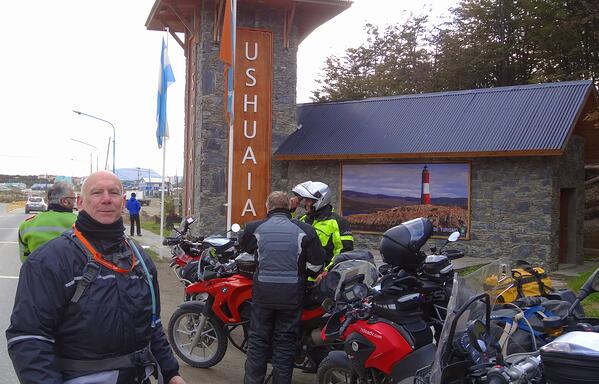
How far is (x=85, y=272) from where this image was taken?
2520 millimetres

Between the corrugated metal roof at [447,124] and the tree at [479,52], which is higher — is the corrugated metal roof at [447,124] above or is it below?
below

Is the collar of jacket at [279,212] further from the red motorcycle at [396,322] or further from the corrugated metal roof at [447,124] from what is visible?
the corrugated metal roof at [447,124]

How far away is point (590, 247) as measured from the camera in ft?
71.4

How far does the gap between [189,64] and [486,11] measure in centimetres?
1519

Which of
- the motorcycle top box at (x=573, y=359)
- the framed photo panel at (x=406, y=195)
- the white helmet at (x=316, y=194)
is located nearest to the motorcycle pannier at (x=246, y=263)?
the white helmet at (x=316, y=194)

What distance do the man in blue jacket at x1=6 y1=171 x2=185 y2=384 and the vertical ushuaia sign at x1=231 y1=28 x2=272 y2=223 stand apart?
54.2 ft

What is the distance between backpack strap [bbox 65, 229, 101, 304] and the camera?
8.15 feet

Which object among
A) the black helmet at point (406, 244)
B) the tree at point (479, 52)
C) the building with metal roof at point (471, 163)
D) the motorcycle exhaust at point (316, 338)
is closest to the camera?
the black helmet at point (406, 244)

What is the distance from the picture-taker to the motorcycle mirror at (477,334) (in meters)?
3.29

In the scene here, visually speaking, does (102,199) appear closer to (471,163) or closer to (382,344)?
(382,344)

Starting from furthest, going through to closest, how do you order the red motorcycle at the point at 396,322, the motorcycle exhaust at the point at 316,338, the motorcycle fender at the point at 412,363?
the motorcycle exhaust at the point at 316,338 → the red motorcycle at the point at 396,322 → the motorcycle fender at the point at 412,363

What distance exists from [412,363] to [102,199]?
7.70ft

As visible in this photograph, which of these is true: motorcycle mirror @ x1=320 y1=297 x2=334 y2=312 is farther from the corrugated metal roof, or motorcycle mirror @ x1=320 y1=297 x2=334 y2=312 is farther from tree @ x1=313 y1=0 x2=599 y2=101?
tree @ x1=313 y1=0 x2=599 y2=101

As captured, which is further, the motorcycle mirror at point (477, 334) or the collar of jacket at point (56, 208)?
the collar of jacket at point (56, 208)
